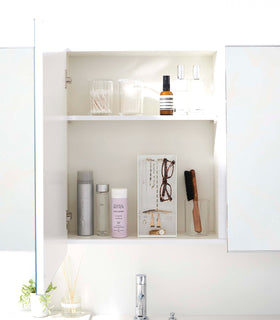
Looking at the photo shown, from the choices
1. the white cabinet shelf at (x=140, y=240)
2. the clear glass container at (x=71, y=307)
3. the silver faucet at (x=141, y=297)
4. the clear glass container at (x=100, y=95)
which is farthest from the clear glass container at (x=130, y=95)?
the clear glass container at (x=71, y=307)

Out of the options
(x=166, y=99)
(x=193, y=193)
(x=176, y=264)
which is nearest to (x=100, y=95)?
(x=166, y=99)

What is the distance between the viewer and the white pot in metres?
1.59

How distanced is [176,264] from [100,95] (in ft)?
2.05

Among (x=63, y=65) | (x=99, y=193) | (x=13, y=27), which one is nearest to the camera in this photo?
(x=63, y=65)

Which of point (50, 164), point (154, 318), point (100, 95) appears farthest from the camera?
point (154, 318)

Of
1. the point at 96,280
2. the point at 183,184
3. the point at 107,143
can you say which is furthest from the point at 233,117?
the point at 96,280

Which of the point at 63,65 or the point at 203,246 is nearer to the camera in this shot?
the point at 63,65

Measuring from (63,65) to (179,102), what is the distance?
0.38 meters

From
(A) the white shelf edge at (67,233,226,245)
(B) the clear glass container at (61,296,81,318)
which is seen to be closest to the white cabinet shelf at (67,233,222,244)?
(A) the white shelf edge at (67,233,226,245)

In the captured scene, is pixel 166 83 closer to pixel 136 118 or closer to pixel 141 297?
pixel 136 118

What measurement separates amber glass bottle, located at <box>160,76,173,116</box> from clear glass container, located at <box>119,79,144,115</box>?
0.07 m

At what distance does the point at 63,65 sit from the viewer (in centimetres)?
148

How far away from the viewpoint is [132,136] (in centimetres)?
168

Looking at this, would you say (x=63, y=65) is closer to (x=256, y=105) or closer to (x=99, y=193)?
(x=99, y=193)
